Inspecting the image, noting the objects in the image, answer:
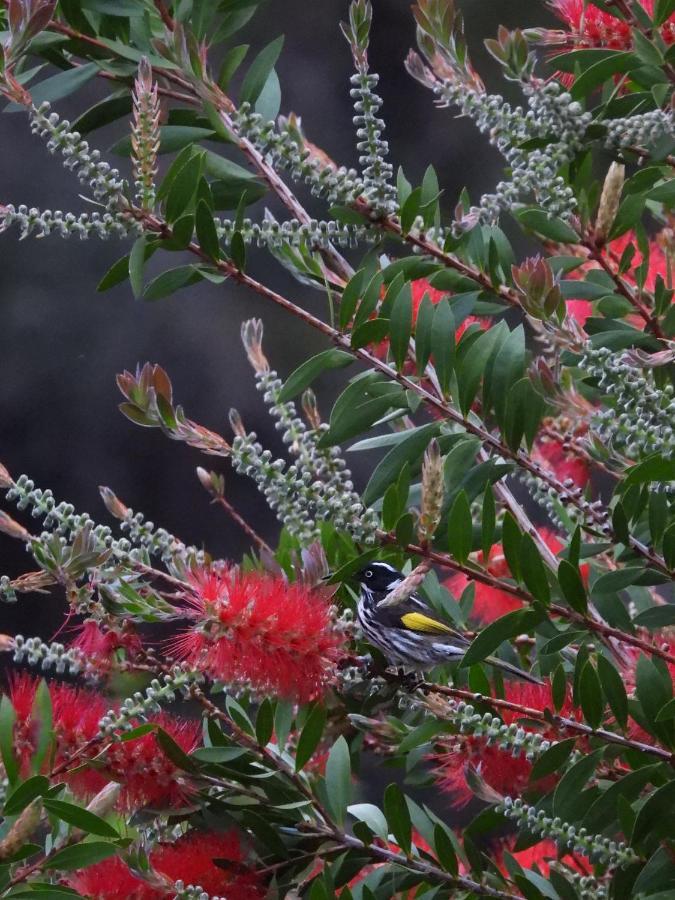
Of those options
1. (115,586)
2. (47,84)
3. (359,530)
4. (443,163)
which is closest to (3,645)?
(115,586)

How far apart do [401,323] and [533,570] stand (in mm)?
141

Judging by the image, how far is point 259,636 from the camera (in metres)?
0.55

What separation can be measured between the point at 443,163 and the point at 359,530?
213cm

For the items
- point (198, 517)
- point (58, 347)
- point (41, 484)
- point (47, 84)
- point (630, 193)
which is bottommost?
point (198, 517)

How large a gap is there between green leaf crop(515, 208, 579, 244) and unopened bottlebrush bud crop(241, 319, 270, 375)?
157mm

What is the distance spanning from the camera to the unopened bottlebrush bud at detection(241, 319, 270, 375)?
65 cm

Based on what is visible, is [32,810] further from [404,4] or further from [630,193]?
[404,4]

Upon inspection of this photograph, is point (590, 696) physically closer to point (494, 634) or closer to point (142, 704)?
point (494, 634)

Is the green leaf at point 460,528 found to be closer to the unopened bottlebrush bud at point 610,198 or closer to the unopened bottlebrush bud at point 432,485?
the unopened bottlebrush bud at point 432,485

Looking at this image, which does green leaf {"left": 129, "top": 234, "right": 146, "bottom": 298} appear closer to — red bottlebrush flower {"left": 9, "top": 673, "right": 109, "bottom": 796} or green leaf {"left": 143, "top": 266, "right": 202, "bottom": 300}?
green leaf {"left": 143, "top": 266, "right": 202, "bottom": 300}

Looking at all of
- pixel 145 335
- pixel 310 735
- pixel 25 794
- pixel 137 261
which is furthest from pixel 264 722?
pixel 145 335

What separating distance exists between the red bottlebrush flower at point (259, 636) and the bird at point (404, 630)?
0.03 meters

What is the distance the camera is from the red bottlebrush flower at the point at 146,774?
0.56 meters

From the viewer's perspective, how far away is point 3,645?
0.56 m
